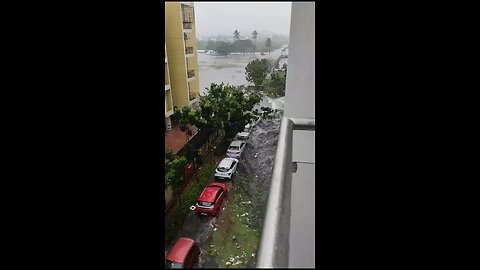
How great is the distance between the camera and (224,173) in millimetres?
1341

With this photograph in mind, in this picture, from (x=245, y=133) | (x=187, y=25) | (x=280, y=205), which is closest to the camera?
(x=280, y=205)

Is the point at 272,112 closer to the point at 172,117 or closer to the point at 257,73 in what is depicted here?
the point at 257,73

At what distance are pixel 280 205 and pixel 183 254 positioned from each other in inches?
12.8

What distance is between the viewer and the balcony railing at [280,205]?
101 cm

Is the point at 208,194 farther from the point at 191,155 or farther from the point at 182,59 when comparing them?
the point at 182,59

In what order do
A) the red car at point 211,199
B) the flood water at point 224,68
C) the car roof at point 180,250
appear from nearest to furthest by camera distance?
1. the car roof at point 180,250
2. the red car at point 211,199
3. the flood water at point 224,68

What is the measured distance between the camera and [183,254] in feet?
3.68

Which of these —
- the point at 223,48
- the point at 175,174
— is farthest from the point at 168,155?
the point at 223,48

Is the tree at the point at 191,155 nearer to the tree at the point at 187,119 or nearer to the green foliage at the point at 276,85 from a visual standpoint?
the tree at the point at 187,119

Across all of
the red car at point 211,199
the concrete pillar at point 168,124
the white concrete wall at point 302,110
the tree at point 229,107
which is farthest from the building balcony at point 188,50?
the red car at point 211,199

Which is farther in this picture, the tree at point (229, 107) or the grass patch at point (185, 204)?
the tree at point (229, 107)

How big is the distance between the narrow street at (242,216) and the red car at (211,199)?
0.02 m

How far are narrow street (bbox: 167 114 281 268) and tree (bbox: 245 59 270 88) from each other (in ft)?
0.52
